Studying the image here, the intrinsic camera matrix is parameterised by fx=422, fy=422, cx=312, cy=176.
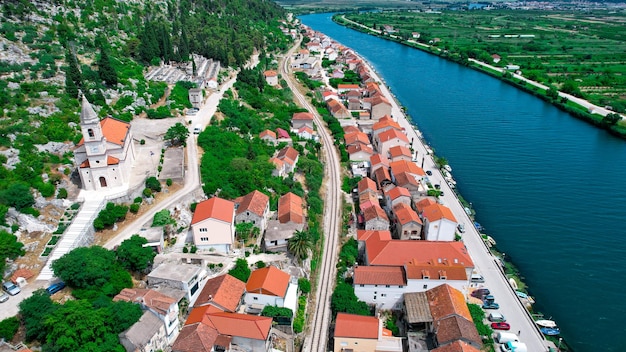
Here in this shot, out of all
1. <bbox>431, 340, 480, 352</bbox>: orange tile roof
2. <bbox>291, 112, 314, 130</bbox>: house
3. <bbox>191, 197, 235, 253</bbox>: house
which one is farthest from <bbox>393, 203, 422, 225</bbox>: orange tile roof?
<bbox>291, 112, 314, 130</bbox>: house

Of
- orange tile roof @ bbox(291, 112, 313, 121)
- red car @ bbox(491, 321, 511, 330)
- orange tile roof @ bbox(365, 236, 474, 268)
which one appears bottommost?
red car @ bbox(491, 321, 511, 330)

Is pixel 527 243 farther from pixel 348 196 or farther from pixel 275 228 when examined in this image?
pixel 275 228

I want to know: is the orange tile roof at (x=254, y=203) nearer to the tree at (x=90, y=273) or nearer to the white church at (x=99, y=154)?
the white church at (x=99, y=154)

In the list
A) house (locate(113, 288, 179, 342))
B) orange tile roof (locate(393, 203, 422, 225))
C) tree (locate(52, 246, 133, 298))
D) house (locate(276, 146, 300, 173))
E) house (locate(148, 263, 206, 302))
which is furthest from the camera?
house (locate(276, 146, 300, 173))

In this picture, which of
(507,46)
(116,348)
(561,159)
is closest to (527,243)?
(561,159)

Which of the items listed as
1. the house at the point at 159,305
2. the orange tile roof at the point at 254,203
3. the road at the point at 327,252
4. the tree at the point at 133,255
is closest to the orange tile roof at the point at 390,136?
the road at the point at 327,252

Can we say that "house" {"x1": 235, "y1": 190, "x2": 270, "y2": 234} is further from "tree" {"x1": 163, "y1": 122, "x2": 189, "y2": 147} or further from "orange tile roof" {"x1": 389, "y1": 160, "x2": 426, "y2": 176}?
"orange tile roof" {"x1": 389, "y1": 160, "x2": 426, "y2": 176}

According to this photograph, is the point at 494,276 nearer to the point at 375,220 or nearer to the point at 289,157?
the point at 375,220
